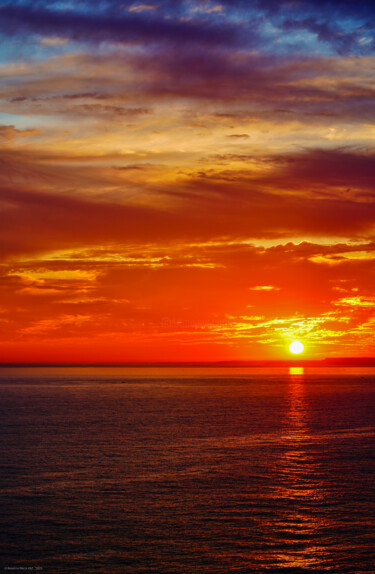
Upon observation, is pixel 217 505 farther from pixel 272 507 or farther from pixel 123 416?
pixel 123 416

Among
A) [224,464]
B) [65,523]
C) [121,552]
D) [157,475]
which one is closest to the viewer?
[121,552]

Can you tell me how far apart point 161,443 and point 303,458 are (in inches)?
572

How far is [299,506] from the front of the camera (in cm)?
3559

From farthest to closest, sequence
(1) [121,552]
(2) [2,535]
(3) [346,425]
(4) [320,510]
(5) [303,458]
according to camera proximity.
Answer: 1. (3) [346,425]
2. (5) [303,458]
3. (4) [320,510]
4. (2) [2,535]
5. (1) [121,552]

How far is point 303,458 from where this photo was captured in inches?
2042

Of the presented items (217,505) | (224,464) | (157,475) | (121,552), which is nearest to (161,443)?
(224,464)

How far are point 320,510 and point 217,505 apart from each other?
5.81 metres

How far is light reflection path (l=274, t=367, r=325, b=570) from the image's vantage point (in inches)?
1087

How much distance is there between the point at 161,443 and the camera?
59.7 metres

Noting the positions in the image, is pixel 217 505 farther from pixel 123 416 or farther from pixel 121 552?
pixel 123 416

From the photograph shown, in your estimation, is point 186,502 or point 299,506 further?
point 186,502

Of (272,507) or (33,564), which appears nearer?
(33,564)

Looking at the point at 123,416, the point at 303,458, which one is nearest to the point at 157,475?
the point at 303,458

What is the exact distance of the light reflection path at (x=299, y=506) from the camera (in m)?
27.6
